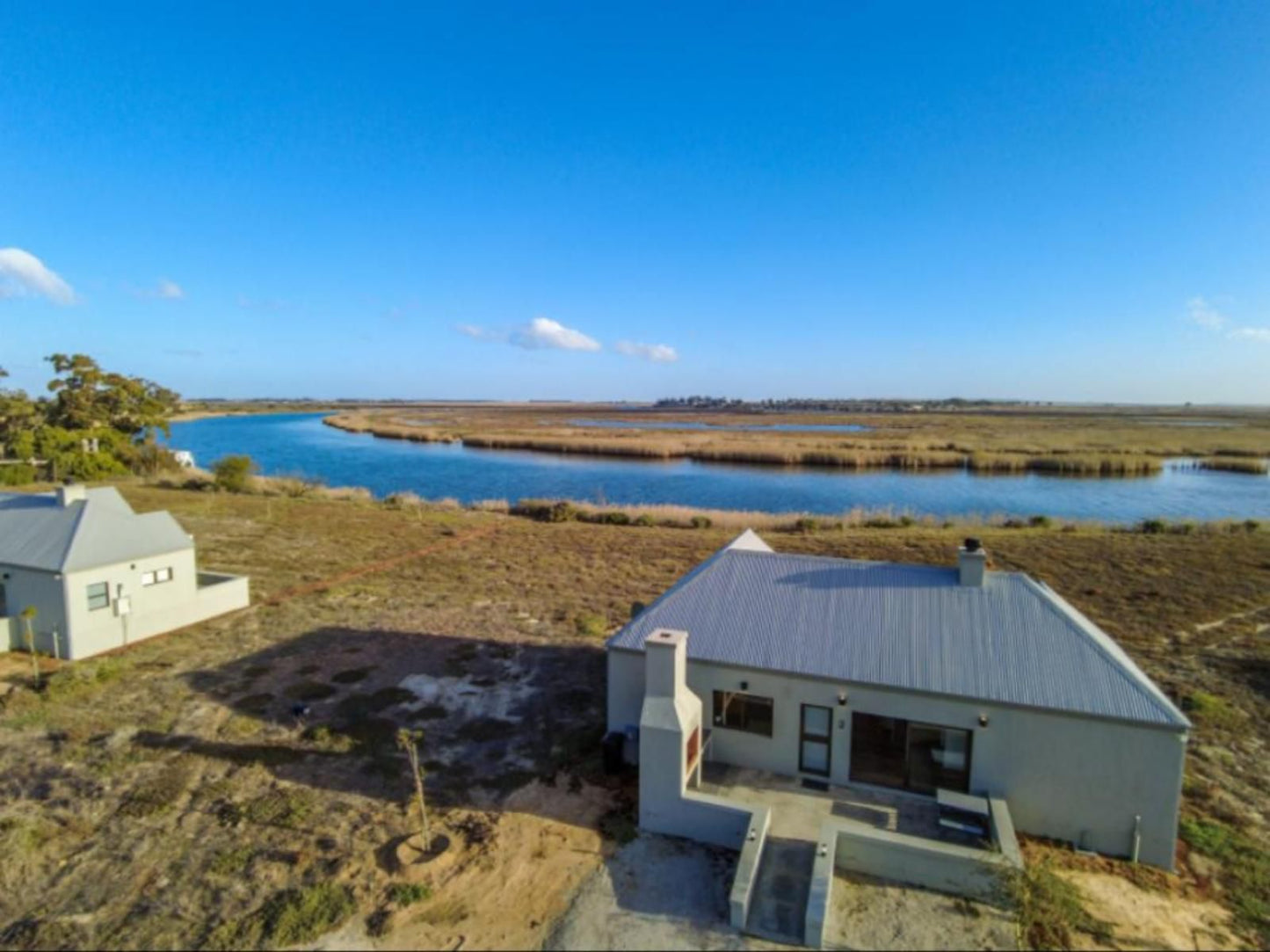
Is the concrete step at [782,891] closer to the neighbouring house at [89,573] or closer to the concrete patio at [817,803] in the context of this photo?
the concrete patio at [817,803]

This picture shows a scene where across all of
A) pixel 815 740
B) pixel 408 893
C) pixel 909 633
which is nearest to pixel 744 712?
pixel 815 740

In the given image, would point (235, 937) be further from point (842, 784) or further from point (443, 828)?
point (842, 784)

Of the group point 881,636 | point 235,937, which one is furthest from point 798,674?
point 235,937

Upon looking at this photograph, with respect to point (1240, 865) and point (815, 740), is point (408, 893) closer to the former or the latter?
point (815, 740)

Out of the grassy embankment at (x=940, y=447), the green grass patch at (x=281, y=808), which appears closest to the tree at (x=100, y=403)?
the grassy embankment at (x=940, y=447)

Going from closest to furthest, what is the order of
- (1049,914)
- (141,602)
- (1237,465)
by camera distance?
(1049,914), (141,602), (1237,465)

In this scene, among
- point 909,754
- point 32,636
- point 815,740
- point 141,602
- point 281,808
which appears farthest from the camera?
point 141,602

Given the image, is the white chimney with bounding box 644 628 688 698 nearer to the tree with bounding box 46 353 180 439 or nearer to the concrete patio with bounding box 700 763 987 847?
the concrete patio with bounding box 700 763 987 847
